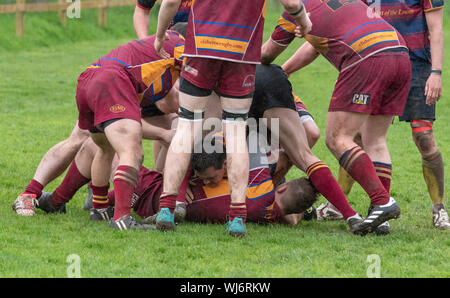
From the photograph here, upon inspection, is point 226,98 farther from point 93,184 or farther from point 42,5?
point 42,5

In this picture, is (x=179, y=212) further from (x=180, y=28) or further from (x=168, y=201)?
(x=180, y=28)

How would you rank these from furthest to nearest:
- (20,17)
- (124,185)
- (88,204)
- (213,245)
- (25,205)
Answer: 1. (20,17)
2. (88,204)
3. (25,205)
4. (124,185)
5. (213,245)

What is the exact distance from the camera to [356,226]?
581 cm

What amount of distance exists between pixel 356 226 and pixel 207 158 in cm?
129

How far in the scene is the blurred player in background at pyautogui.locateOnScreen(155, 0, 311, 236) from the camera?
216 inches

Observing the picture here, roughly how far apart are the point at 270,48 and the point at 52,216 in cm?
232

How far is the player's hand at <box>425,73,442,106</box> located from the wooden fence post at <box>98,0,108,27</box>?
1933 cm

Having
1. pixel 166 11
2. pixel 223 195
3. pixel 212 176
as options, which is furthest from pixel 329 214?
pixel 166 11

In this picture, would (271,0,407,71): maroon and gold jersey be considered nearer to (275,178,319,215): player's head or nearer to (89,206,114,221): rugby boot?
(275,178,319,215): player's head

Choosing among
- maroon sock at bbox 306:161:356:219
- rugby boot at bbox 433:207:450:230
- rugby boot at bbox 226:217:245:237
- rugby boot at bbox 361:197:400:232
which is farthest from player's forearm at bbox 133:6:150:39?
rugby boot at bbox 433:207:450:230

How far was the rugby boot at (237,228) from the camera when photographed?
5.56 meters

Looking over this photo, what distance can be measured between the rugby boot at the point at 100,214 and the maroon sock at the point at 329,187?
1.71 m

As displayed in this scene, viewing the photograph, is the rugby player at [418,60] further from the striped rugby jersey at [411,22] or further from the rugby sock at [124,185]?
the rugby sock at [124,185]
